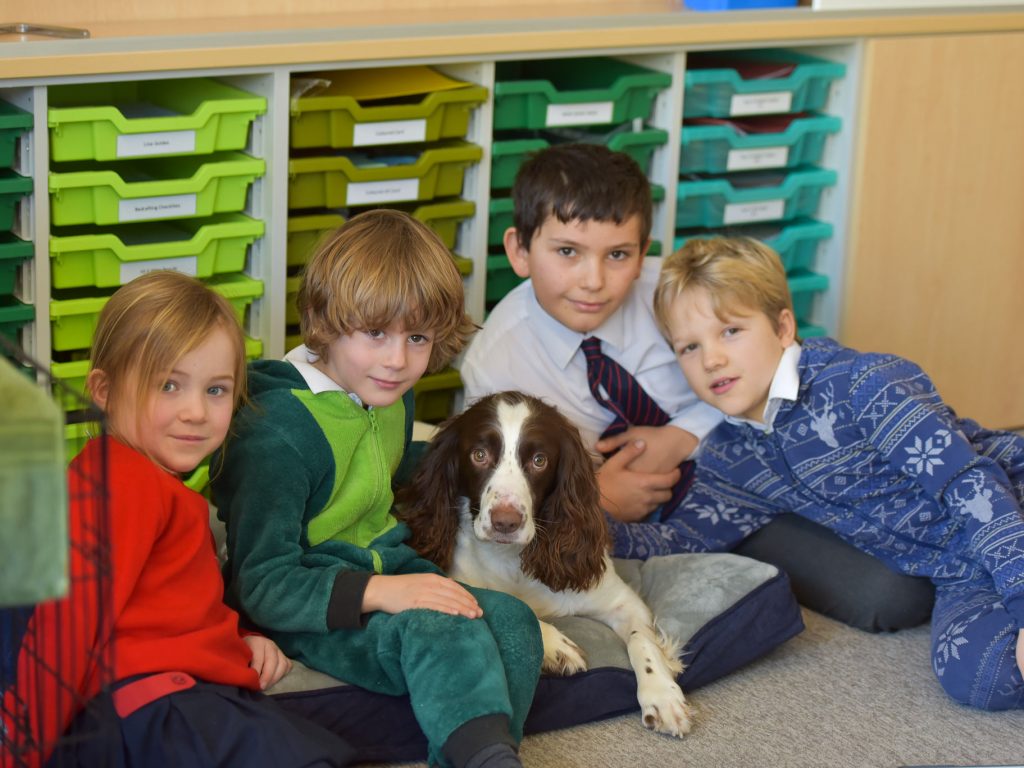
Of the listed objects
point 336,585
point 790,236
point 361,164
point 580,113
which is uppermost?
point 580,113

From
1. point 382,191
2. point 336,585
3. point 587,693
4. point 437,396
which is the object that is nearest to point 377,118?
point 382,191

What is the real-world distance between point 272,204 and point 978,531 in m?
1.28

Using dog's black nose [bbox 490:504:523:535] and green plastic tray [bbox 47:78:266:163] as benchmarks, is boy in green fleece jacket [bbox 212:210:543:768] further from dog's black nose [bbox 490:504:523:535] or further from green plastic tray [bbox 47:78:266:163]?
green plastic tray [bbox 47:78:266:163]

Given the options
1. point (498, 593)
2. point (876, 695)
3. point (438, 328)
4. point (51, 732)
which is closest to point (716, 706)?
point (876, 695)

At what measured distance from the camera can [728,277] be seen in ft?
7.45

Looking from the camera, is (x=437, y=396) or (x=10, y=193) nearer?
(x=10, y=193)

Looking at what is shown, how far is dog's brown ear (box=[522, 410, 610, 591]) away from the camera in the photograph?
1987 mm

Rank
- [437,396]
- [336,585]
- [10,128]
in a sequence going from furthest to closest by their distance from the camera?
[437,396] < [10,128] < [336,585]

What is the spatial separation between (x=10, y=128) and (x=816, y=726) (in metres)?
1.51

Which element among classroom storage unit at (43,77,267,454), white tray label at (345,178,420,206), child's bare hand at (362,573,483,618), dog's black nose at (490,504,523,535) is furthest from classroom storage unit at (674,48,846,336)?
child's bare hand at (362,573,483,618)

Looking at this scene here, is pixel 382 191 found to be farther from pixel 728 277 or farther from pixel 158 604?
pixel 158 604

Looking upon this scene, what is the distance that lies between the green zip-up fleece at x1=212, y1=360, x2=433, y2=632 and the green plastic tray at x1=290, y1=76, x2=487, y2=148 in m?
0.60

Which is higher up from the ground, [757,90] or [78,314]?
[757,90]

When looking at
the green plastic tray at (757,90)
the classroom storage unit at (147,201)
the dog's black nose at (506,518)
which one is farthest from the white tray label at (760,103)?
the dog's black nose at (506,518)
